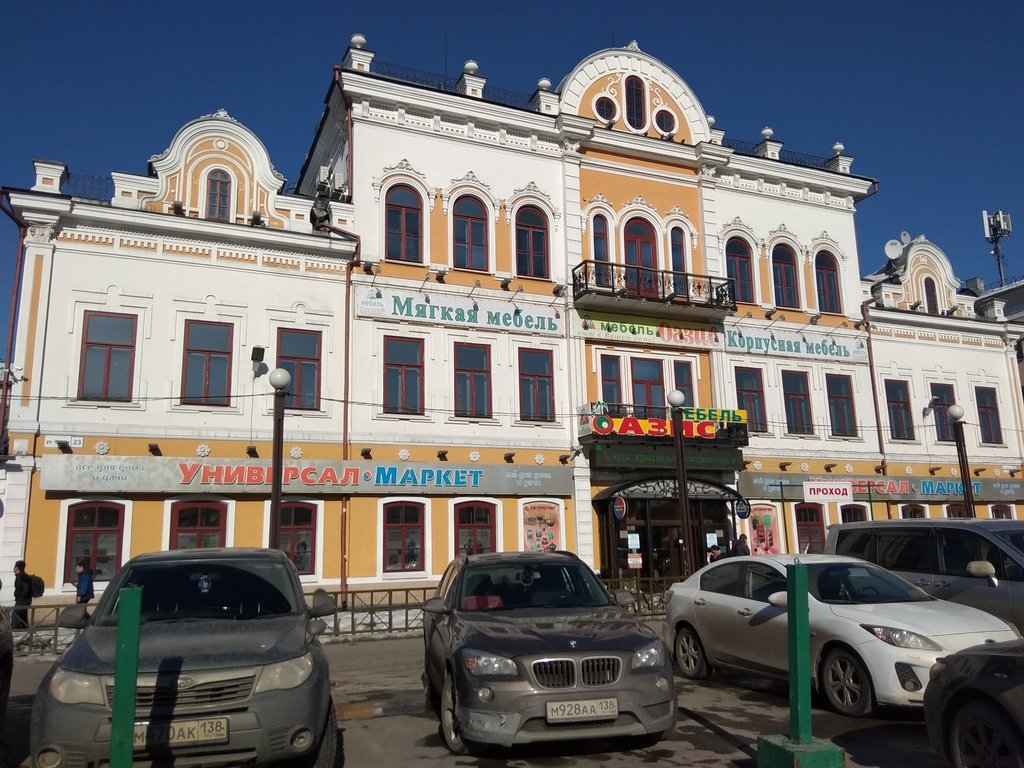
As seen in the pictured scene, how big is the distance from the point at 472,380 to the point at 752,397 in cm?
997

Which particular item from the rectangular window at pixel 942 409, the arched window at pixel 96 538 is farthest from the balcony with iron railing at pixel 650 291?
the arched window at pixel 96 538

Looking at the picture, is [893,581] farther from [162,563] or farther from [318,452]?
[318,452]

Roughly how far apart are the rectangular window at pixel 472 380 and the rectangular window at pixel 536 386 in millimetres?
1088

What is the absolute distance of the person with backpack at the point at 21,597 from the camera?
15.7 m

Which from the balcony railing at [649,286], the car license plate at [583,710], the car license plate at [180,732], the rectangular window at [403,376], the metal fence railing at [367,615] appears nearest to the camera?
the car license plate at [180,732]

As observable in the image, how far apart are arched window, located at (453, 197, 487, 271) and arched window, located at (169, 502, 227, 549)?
9.67 m

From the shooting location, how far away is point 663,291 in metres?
25.5

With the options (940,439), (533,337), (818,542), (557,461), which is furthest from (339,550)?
(940,439)

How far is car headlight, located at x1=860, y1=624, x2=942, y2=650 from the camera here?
7512mm

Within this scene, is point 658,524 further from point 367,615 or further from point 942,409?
point 942,409

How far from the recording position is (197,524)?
1939 centimetres

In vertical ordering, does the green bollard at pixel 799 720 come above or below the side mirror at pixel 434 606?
below

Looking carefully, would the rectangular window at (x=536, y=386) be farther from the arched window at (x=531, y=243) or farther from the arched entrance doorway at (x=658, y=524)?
the arched entrance doorway at (x=658, y=524)

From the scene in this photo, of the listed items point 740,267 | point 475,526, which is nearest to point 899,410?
point 740,267
